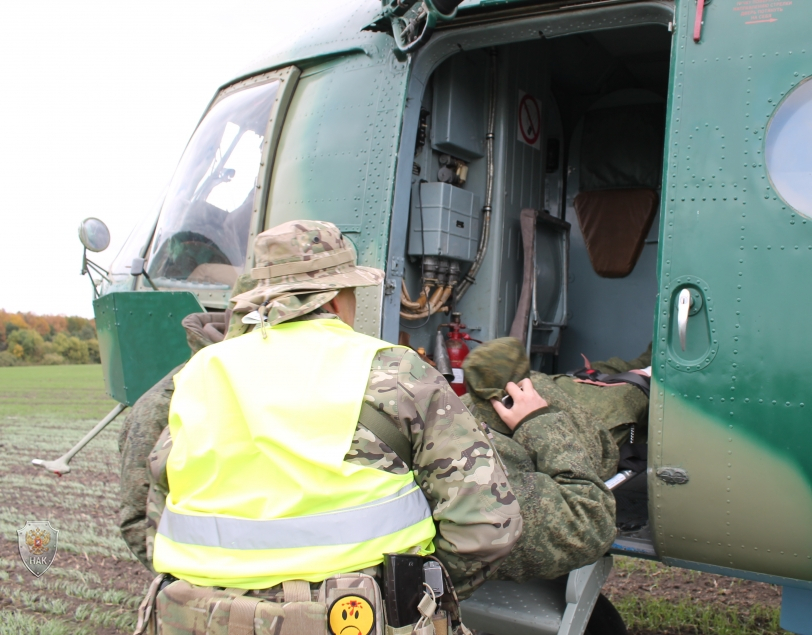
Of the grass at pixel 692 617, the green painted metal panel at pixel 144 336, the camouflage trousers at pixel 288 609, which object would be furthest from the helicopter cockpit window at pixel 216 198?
the grass at pixel 692 617

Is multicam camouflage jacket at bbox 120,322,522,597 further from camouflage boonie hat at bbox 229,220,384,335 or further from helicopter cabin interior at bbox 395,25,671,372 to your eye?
helicopter cabin interior at bbox 395,25,671,372

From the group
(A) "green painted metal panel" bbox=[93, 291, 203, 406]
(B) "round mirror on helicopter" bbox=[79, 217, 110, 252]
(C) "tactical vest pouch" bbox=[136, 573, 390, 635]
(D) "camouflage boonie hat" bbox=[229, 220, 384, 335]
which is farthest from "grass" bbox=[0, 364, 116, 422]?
(C) "tactical vest pouch" bbox=[136, 573, 390, 635]

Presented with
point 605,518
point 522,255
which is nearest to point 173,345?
point 522,255

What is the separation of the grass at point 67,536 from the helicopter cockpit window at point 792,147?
3.72 metres

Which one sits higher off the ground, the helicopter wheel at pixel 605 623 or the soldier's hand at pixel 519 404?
the soldier's hand at pixel 519 404

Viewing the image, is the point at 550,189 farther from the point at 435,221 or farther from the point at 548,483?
the point at 548,483

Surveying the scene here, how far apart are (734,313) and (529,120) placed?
2.43m

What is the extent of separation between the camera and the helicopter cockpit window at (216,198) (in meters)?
3.68

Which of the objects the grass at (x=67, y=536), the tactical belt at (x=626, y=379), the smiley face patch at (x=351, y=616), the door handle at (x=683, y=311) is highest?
the door handle at (x=683, y=311)

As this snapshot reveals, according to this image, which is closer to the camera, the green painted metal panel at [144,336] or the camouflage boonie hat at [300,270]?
the camouflage boonie hat at [300,270]

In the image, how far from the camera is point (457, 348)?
379 centimetres

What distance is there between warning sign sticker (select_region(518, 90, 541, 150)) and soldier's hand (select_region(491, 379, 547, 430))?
7.44ft

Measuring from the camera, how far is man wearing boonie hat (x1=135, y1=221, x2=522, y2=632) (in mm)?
1503

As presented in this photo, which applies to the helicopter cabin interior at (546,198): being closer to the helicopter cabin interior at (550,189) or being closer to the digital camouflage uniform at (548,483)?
the helicopter cabin interior at (550,189)
